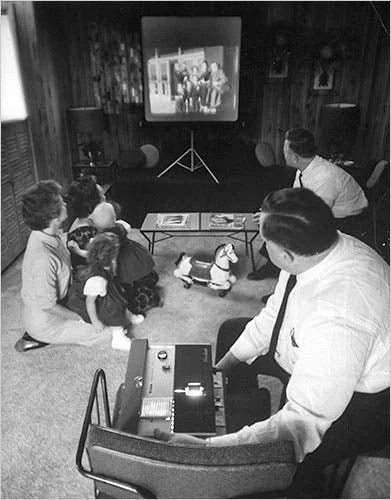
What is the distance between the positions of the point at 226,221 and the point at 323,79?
328cm

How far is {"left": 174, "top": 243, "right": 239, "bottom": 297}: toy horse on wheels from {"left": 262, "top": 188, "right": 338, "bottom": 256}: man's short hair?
5.21 feet

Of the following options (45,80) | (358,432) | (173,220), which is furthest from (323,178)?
(45,80)

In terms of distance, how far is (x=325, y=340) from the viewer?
104 cm

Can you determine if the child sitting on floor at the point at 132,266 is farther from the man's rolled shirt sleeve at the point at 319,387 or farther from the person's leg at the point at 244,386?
the man's rolled shirt sleeve at the point at 319,387

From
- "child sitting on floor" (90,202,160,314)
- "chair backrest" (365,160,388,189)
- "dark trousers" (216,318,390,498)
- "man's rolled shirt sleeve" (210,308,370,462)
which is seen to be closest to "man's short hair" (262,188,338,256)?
"man's rolled shirt sleeve" (210,308,370,462)

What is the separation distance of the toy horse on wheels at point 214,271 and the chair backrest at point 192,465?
198cm

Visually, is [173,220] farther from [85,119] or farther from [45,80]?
[45,80]

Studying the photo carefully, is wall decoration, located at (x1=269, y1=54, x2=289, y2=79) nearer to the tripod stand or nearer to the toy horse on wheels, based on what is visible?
the tripod stand

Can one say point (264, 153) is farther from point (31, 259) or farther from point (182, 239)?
point (31, 259)

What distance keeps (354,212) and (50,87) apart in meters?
3.84

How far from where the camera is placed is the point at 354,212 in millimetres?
3002

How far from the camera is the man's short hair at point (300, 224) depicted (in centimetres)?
115

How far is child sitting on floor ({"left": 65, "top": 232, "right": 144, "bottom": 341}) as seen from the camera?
2195 mm

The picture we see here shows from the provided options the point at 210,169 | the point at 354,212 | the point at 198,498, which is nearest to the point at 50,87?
the point at 210,169
